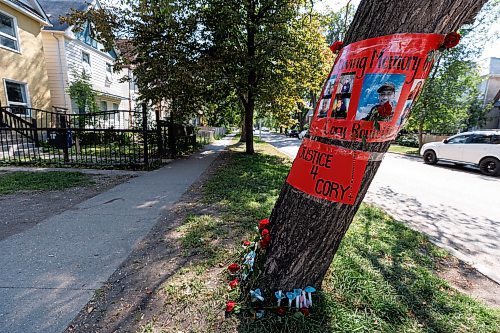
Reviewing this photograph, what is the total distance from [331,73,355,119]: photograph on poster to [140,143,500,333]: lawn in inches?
59.6

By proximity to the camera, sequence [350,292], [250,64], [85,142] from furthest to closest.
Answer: [85,142] < [250,64] < [350,292]

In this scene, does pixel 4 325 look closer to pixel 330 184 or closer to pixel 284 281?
pixel 284 281

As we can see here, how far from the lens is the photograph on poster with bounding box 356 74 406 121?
1.55 m

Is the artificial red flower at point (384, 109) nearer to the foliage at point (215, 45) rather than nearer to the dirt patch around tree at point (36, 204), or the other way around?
the dirt patch around tree at point (36, 204)

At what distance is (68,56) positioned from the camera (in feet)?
44.6

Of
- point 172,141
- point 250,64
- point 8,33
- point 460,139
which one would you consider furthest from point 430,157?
point 8,33

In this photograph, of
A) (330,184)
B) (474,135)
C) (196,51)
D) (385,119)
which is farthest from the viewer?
(474,135)

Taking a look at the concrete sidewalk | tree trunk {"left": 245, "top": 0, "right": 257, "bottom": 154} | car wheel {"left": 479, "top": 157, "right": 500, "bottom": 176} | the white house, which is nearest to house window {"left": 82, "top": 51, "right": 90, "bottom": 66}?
the white house

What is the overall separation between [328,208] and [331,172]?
0.93ft

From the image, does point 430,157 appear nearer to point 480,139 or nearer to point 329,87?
point 480,139

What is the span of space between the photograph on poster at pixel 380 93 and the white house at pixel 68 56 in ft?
39.2

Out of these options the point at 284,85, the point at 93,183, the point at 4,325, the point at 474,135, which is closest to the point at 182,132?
the point at 284,85

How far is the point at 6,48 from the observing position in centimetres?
1043

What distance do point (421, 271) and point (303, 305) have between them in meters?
1.62
